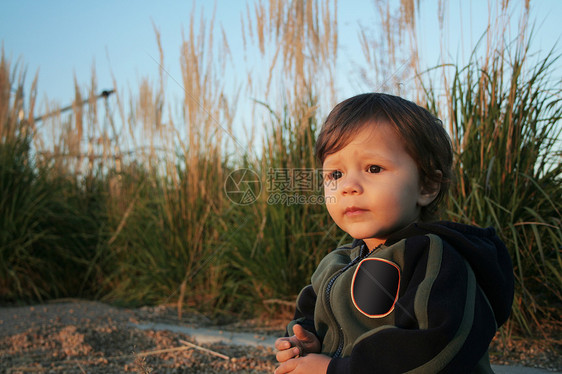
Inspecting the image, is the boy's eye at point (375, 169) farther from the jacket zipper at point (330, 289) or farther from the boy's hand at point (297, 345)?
the boy's hand at point (297, 345)

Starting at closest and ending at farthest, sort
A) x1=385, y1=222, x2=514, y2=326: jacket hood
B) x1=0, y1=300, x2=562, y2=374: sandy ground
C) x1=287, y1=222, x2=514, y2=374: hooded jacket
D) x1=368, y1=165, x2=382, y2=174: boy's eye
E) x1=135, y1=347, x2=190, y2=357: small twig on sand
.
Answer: x1=287, y1=222, x2=514, y2=374: hooded jacket
x1=385, y1=222, x2=514, y2=326: jacket hood
x1=368, y1=165, x2=382, y2=174: boy's eye
x1=0, y1=300, x2=562, y2=374: sandy ground
x1=135, y1=347, x2=190, y2=357: small twig on sand

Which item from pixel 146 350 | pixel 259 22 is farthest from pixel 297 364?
pixel 259 22

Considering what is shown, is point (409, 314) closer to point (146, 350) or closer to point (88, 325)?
point (146, 350)

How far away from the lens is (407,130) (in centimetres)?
105

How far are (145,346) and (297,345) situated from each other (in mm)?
1426

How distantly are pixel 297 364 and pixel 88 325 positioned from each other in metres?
1.99

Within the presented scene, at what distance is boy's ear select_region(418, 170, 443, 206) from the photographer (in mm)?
1099

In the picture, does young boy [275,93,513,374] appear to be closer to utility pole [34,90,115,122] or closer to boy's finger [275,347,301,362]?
boy's finger [275,347,301,362]

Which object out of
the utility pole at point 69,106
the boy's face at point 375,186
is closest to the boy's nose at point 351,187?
the boy's face at point 375,186

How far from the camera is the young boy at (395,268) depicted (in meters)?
0.84

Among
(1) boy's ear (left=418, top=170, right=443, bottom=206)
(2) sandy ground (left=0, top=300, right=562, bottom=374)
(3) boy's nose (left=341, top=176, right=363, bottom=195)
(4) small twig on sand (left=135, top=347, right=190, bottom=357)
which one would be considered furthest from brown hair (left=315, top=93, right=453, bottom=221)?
(4) small twig on sand (left=135, top=347, right=190, bottom=357)

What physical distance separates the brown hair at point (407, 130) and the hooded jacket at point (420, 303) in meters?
0.16

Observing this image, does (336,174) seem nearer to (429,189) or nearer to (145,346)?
(429,189)

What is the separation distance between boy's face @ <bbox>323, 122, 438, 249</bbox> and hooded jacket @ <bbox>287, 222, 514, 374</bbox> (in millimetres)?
53
